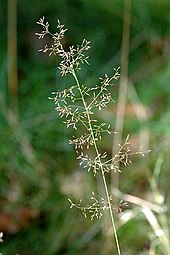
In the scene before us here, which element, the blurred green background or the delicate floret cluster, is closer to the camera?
the delicate floret cluster

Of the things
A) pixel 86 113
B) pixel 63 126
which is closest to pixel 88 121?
pixel 86 113

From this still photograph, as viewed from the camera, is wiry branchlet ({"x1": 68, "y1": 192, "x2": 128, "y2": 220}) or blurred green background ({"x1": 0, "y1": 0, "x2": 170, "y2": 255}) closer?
wiry branchlet ({"x1": 68, "y1": 192, "x2": 128, "y2": 220})

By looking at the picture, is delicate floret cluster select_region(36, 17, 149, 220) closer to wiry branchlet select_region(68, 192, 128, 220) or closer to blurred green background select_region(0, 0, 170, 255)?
wiry branchlet select_region(68, 192, 128, 220)

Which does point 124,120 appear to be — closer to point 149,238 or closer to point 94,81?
point 94,81

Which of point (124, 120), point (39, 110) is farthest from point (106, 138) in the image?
point (39, 110)

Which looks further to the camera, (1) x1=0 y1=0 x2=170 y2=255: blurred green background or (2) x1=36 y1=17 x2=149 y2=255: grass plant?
(1) x1=0 y1=0 x2=170 y2=255: blurred green background

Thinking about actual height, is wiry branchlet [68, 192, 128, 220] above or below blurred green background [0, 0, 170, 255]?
below

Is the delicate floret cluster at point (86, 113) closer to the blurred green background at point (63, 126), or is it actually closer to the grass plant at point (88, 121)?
the grass plant at point (88, 121)

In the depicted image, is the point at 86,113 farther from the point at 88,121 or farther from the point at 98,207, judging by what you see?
the point at 98,207

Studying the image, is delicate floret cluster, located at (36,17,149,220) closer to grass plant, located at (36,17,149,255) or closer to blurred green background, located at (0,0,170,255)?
grass plant, located at (36,17,149,255)

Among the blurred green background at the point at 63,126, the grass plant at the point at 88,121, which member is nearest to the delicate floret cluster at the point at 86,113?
the grass plant at the point at 88,121

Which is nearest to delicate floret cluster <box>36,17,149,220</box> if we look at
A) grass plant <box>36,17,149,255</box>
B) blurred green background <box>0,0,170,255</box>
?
grass plant <box>36,17,149,255</box>
